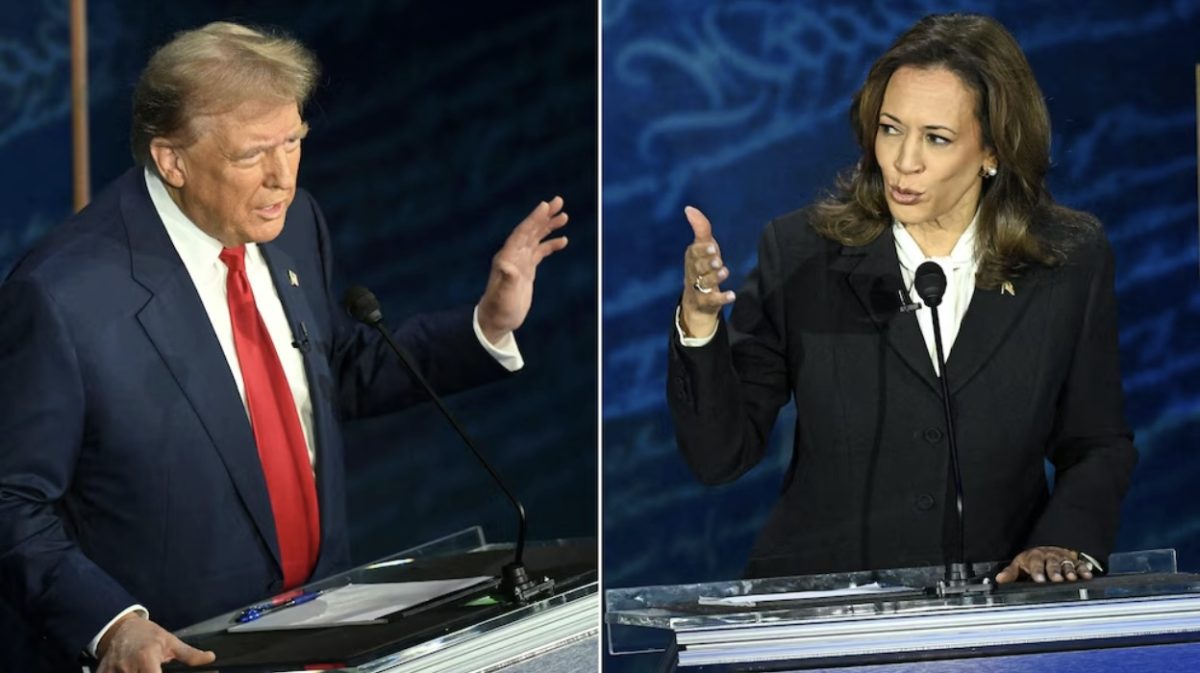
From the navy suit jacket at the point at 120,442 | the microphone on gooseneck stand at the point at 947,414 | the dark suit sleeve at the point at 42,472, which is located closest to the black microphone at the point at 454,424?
the navy suit jacket at the point at 120,442

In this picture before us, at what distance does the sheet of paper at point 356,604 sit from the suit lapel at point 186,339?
0.73 ft

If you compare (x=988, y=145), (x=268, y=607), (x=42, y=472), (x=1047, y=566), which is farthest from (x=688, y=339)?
(x=42, y=472)

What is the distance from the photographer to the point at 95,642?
2928 millimetres

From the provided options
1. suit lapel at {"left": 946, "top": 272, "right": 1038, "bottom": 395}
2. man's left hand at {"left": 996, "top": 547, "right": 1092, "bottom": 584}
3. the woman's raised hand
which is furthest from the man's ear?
man's left hand at {"left": 996, "top": 547, "right": 1092, "bottom": 584}

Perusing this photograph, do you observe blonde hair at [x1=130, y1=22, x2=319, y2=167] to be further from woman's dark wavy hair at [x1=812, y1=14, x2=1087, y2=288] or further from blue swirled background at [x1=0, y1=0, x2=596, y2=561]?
woman's dark wavy hair at [x1=812, y1=14, x2=1087, y2=288]

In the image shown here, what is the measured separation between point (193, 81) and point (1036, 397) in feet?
6.14

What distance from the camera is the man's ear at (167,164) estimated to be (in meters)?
3.08

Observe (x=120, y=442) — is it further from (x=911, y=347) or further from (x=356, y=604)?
(x=911, y=347)

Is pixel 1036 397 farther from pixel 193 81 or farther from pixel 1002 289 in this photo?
pixel 193 81

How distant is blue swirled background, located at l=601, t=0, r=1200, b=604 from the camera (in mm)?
3494

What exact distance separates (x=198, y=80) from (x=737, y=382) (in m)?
1.26

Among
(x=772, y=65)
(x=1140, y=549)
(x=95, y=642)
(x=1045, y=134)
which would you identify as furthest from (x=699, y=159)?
(x=95, y=642)

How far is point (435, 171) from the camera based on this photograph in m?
3.57

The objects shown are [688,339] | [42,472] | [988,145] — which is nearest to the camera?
[42,472]
